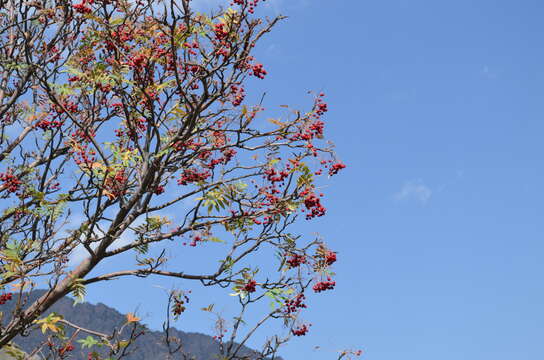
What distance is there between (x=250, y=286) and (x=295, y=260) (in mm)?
924

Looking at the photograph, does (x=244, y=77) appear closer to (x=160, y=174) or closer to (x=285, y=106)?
(x=285, y=106)

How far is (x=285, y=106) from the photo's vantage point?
36.3 feet

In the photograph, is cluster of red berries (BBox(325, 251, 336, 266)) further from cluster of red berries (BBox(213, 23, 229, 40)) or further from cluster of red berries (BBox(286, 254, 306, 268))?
cluster of red berries (BBox(213, 23, 229, 40))

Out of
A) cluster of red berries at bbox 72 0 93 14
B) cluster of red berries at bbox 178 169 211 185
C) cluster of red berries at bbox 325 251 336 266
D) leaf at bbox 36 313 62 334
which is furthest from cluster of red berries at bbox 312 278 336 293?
cluster of red berries at bbox 72 0 93 14

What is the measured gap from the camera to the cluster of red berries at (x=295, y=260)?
34.8 ft

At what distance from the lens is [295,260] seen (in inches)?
417

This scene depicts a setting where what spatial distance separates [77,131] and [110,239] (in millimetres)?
3798

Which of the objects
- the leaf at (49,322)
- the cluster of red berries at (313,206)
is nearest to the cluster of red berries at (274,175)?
the cluster of red berries at (313,206)

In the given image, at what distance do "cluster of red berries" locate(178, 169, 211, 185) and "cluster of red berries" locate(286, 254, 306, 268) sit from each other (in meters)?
2.27

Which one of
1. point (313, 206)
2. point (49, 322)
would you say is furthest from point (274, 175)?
point (49, 322)

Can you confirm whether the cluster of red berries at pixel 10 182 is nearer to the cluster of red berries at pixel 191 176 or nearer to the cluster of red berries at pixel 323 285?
the cluster of red berries at pixel 191 176

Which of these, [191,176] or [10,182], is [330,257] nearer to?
[191,176]

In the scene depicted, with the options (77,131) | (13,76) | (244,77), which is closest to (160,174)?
(244,77)

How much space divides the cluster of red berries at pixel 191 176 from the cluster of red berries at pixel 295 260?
2.27 meters
